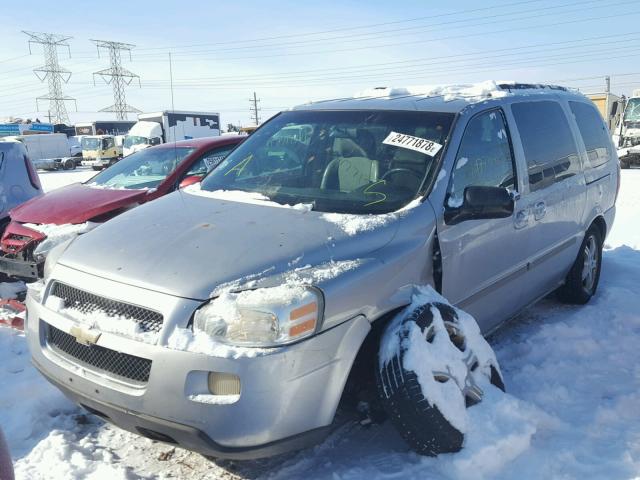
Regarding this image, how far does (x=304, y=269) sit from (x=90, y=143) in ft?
130

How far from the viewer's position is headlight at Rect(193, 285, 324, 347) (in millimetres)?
2266

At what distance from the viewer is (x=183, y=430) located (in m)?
2.26

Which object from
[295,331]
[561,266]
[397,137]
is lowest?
[561,266]

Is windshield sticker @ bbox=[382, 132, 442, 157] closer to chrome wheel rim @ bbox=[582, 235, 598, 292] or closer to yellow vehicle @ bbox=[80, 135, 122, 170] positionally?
chrome wheel rim @ bbox=[582, 235, 598, 292]

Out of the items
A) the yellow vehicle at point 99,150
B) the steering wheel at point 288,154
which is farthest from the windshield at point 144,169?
the yellow vehicle at point 99,150

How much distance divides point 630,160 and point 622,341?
19096mm

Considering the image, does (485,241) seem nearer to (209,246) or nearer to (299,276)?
(299,276)

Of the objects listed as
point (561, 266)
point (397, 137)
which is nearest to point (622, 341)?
point (561, 266)

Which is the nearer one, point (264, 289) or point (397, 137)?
point (264, 289)

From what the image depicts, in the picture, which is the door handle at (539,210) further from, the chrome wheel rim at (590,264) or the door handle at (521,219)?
the chrome wheel rim at (590,264)

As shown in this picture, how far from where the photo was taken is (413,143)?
336 centimetres

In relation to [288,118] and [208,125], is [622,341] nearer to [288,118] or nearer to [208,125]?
[288,118]

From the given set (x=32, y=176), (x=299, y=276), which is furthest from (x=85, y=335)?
(x=32, y=176)

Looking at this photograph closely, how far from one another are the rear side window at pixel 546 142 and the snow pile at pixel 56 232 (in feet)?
12.9
